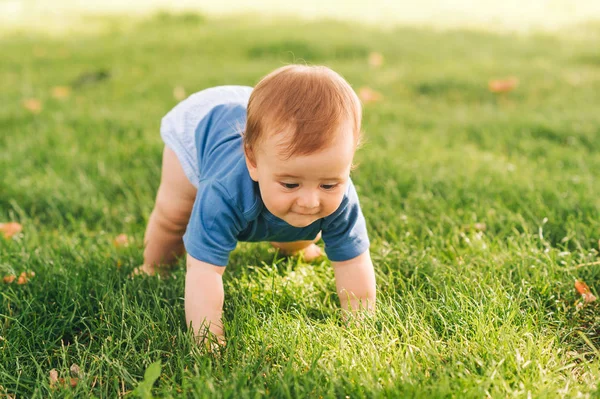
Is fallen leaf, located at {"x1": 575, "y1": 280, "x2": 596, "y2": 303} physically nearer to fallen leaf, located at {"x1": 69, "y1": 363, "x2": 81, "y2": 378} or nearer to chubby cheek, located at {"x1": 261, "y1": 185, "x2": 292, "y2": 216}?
chubby cheek, located at {"x1": 261, "y1": 185, "x2": 292, "y2": 216}

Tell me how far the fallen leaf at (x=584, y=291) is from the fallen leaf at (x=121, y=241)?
1.98 meters

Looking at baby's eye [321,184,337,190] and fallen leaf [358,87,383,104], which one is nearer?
baby's eye [321,184,337,190]

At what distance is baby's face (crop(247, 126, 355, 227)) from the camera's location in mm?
1852

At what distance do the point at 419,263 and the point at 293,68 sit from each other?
3.42 feet

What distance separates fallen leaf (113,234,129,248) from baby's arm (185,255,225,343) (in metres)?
0.91

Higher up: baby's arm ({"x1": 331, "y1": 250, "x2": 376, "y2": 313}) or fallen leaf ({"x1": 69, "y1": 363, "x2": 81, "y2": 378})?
baby's arm ({"x1": 331, "y1": 250, "x2": 376, "y2": 313})

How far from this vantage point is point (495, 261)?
8.36 ft

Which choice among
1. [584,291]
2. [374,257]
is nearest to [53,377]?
[374,257]

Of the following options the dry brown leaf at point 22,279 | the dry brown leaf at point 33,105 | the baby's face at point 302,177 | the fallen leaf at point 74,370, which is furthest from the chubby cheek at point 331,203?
the dry brown leaf at point 33,105

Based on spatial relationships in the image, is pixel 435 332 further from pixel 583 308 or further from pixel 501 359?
pixel 583 308

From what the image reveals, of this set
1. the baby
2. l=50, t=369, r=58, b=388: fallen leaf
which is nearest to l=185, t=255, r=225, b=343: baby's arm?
the baby

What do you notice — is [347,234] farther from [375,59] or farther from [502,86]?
[375,59]

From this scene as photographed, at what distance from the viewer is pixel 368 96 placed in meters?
5.18

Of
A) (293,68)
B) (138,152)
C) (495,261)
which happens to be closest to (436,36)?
(138,152)
